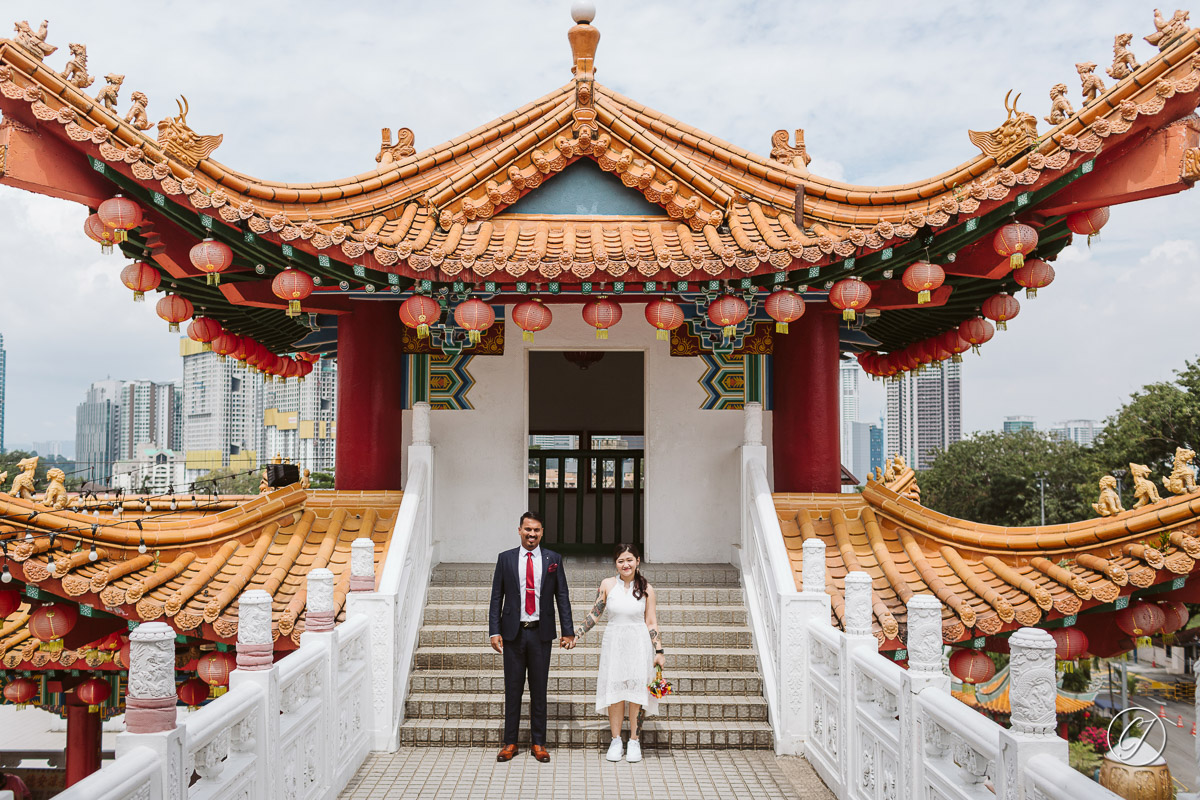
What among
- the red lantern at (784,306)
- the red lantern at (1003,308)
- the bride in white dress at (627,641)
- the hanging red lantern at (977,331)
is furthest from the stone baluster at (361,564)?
the hanging red lantern at (977,331)

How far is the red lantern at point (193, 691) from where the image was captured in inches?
298

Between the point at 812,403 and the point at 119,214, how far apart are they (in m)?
5.62

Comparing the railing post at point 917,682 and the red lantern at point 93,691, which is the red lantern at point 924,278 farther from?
the red lantern at point 93,691

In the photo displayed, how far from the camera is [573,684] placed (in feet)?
21.3

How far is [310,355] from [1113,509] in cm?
977

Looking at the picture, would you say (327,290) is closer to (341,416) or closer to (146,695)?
(341,416)

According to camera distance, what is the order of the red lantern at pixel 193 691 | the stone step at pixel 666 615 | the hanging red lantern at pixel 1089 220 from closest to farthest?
the hanging red lantern at pixel 1089 220 < the stone step at pixel 666 615 < the red lantern at pixel 193 691

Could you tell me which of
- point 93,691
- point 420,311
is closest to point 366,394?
point 420,311

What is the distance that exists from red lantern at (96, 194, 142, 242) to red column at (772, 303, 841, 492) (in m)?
5.29

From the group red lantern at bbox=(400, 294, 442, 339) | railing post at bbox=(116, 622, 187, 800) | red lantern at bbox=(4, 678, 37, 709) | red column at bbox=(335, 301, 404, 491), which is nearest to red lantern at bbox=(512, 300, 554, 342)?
red lantern at bbox=(400, 294, 442, 339)

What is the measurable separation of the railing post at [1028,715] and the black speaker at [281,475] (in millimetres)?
8158

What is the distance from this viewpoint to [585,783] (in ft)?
17.9

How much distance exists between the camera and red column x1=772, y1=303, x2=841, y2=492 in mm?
7883

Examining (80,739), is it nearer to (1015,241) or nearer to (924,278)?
(924,278)
